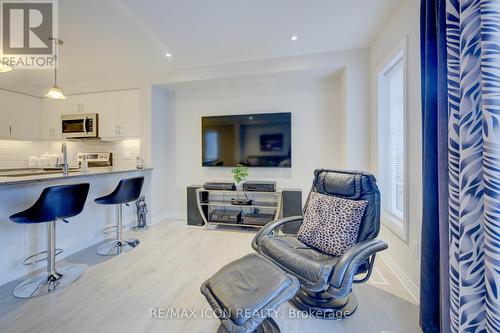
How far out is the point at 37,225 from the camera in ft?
7.29

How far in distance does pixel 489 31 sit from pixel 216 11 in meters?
2.03

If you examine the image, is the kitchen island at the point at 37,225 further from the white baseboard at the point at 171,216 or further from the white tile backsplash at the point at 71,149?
the white tile backsplash at the point at 71,149

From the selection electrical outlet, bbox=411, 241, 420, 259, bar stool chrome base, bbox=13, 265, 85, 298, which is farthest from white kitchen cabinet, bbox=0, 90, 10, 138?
electrical outlet, bbox=411, 241, 420, 259

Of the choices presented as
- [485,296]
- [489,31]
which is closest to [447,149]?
[489,31]

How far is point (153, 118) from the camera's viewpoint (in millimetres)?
3666

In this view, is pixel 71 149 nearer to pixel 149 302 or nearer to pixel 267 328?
pixel 149 302

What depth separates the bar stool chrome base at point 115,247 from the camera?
2600 mm

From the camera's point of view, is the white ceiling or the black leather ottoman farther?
the white ceiling

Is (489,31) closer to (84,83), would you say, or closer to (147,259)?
(147,259)

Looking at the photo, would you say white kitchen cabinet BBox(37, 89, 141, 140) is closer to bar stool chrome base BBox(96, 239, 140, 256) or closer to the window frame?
bar stool chrome base BBox(96, 239, 140, 256)

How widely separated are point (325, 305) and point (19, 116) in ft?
19.0

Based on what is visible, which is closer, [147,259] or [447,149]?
[447,149]

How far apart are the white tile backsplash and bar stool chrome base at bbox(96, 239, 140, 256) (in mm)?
1750

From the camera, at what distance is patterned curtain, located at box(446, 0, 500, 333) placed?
34.4 inches
